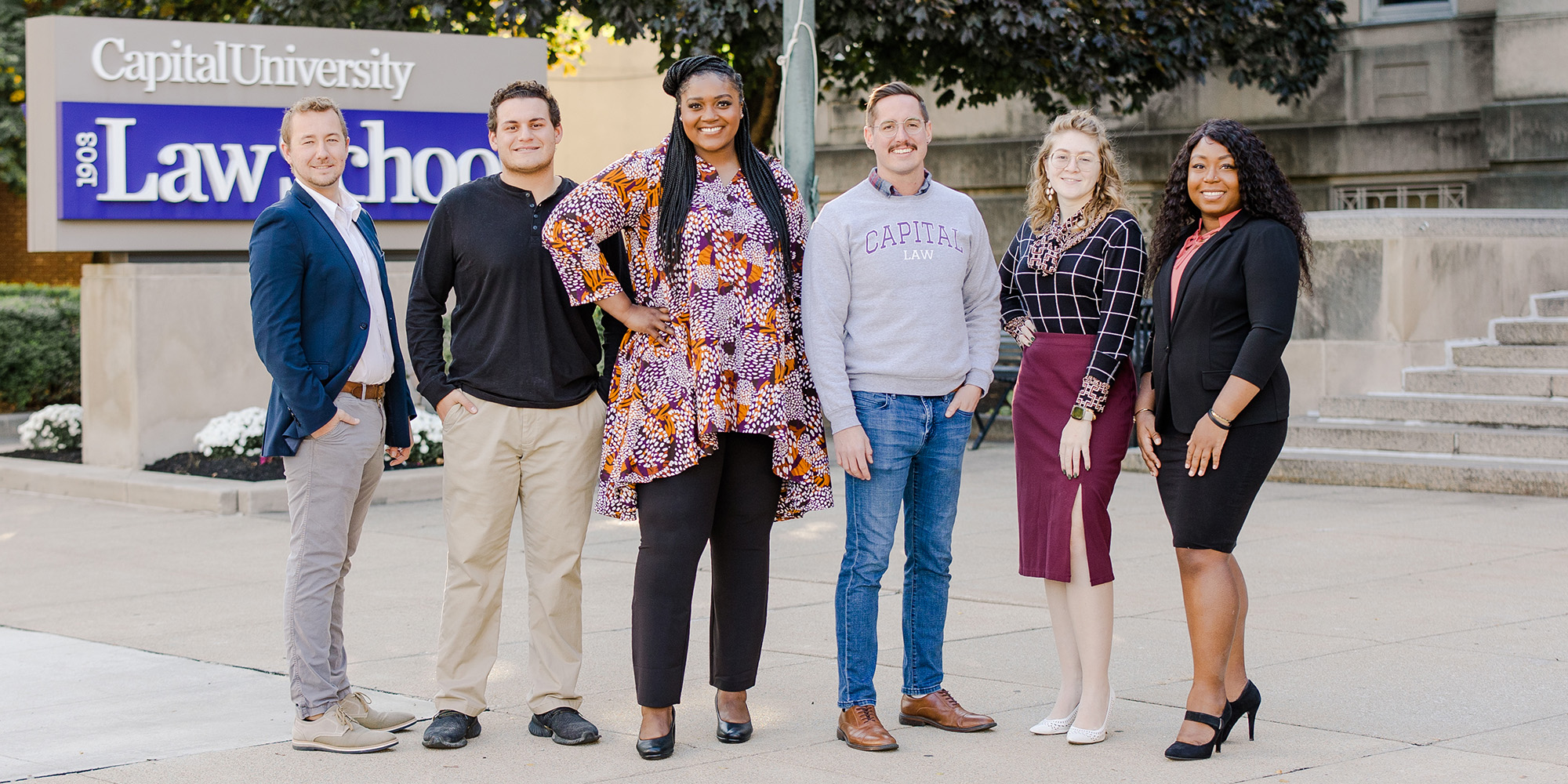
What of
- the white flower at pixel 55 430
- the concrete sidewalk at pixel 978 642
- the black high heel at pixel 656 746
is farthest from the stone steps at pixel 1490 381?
the white flower at pixel 55 430

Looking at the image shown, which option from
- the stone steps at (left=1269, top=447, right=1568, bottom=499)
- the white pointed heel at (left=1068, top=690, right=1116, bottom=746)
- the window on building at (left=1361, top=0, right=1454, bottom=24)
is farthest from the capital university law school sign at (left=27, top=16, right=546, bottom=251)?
the window on building at (left=1361, top=0, right=1454, bottom=24)

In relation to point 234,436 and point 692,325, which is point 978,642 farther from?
point 234,436

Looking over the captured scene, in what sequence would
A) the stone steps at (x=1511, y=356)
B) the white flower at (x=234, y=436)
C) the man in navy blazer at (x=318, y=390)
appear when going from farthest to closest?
the stone steps at (x=1511, y=356), the white flower at (x=234, y=436), the man in navy blazer at (x=318, y=390)

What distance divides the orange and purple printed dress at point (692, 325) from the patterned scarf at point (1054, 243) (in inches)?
29.3

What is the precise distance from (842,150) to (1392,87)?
21.1 feet

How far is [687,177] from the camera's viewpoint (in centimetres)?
457

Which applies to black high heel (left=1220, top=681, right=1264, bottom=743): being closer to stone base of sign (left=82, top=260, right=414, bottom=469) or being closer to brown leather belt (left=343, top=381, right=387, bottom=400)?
brown leather belt (left=343, top=381, right=387, bottom=400)

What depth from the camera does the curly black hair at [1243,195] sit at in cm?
457

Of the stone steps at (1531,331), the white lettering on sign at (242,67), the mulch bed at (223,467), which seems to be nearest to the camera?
the mulch bed at (223,467)

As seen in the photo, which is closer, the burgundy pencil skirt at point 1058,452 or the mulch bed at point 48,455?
the burgundy pencil skirt at point 1058,452

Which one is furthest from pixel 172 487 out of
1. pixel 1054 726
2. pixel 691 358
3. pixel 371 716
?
pixel 1054 726

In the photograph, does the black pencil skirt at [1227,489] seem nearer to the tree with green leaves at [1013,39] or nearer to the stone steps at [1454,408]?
the stone steps at [1454,408]

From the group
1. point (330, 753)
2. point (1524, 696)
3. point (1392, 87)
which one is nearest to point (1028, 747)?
point (1524, 696)

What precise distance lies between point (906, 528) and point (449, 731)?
1464 millimetres
